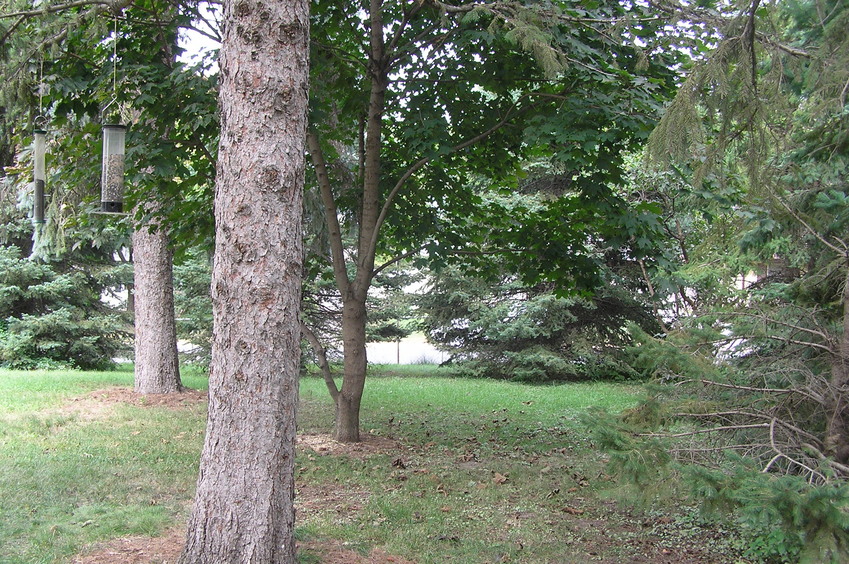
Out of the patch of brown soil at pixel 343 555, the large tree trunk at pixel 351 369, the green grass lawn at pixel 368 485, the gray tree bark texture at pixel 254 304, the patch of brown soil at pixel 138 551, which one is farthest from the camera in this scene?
the large tree trunk at pixel 351 369

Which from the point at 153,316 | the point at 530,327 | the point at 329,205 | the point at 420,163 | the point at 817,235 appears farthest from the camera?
the point at 530,327

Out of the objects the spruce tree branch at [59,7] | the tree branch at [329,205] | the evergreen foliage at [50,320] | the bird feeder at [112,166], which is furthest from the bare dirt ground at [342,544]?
the evergreen foliage at [50,320]

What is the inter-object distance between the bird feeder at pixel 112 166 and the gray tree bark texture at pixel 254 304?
2216 millimetres

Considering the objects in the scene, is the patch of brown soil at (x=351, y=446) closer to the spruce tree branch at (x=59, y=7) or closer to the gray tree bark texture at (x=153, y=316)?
the gray tree bark texture at (x=153, y=316)

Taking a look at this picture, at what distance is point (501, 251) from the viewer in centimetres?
777

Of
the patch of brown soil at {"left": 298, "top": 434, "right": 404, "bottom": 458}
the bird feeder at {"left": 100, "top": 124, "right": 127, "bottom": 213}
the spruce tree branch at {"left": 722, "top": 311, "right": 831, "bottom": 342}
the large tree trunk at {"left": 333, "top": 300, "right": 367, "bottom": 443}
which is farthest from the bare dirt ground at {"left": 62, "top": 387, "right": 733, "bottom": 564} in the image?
the bird feeder at {"left": 100, "top": 124, "right": 127, "bottom": 213}

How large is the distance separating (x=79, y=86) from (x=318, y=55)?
2.25 meters

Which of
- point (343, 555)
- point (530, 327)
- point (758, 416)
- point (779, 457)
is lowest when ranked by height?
point (343, 555)

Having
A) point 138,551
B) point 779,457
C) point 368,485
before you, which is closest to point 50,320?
point 368,485

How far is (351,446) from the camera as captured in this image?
24.5 feet

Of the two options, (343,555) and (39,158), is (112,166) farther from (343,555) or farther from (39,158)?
(343,555)

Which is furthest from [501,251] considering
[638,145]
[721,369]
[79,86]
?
[79,86]

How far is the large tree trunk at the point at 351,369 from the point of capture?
7.55 m

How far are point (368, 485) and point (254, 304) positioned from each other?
118 inches
